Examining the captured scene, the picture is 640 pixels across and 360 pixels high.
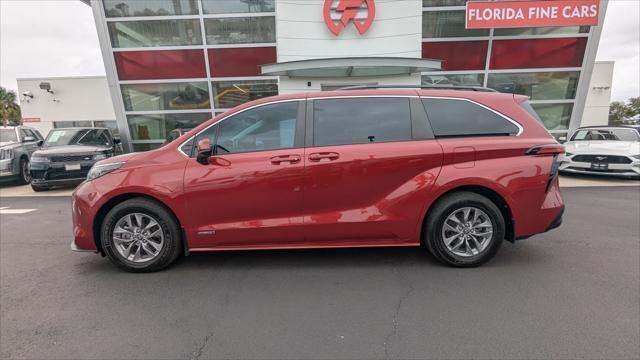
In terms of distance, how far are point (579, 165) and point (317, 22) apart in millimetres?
8738

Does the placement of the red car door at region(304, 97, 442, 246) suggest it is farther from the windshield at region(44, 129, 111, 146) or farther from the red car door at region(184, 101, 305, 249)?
the windshield at region(44, 129, 111, 146)

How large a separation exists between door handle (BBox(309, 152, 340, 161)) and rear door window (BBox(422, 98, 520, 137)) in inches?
43.1

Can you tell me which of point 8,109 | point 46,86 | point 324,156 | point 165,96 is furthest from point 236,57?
point 8,109

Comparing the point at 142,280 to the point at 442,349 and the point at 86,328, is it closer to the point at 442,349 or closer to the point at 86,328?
the point at 86,328

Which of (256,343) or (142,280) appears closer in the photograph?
(256,343)

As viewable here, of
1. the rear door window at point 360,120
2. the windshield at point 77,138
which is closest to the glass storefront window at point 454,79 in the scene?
the rear door window at point 360,120

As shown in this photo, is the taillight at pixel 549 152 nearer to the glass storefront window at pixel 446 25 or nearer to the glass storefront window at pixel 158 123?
the glass storefront window at pixel 446 25

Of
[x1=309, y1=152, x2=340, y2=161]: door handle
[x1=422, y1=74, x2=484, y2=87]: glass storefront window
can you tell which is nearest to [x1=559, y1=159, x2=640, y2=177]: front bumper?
[x1=422, y1=74, x2=484, y2=87]: glass storefront window

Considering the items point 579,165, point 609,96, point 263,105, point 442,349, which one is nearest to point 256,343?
point 442,349

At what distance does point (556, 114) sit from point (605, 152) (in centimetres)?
444

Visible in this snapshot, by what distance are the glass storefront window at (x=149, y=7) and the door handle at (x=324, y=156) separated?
11262 mm

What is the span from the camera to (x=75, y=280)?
3.62 meters

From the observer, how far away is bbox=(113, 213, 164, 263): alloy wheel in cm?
359

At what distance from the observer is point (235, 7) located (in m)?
12.2
